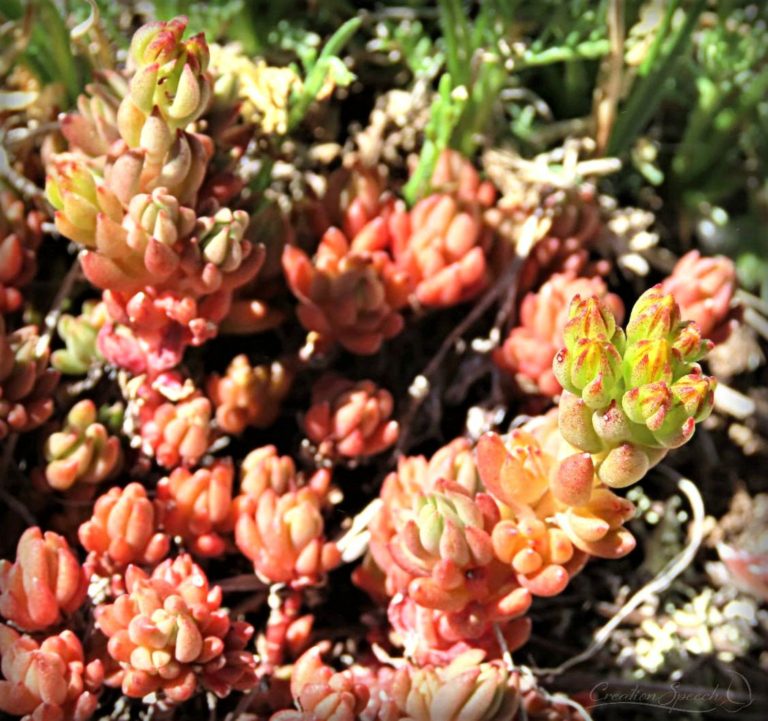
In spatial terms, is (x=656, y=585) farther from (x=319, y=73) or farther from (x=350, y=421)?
(x=319, y=73)

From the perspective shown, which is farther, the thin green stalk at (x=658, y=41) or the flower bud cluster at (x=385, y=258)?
the thin green stalk at (x=658, y=41)

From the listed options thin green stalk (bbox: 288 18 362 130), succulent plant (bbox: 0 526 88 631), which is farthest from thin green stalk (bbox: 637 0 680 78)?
succulent plant (bbox: 0 526 88 631)

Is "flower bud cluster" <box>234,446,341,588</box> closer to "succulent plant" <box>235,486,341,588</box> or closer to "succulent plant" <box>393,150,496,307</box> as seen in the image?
"succulent plant" <box>235,486,341,588</box>

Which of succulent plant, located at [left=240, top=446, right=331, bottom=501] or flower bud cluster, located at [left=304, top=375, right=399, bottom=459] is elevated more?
succulent plant, located at [left=240, top=446, right=331, bottom=501]

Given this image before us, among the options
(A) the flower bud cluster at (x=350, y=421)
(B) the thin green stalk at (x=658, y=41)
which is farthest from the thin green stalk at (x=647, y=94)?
(A) the flower bud cluster at (x=350, y=421)

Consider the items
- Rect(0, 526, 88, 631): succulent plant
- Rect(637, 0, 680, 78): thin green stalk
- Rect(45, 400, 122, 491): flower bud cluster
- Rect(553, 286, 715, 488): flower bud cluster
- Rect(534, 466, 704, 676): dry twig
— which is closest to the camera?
Rect(553, 286, 715, 488): flower bud cluster

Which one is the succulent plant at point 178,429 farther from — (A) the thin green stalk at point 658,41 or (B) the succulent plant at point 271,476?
(A) the thin green stalk at point 658,41

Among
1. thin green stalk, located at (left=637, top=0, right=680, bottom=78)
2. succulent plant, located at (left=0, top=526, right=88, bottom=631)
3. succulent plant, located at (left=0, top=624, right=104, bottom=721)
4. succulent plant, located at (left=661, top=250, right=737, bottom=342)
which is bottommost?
succulent plant, located at (left=661, top=250, right=737, bottom=342)

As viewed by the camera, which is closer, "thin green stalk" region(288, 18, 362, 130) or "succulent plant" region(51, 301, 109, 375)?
"succulent plant" region(51, 301, 109, 375)

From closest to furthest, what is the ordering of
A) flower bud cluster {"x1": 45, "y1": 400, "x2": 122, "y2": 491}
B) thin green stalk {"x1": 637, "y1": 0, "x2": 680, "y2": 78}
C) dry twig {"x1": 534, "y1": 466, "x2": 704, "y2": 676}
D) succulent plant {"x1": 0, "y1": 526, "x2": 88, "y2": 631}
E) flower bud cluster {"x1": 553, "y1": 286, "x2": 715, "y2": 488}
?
flower bud cluster {"x1": 553, "y1": 286, "x2": 715, "y2": 488} → succulent plant {"x1": 0, "y1": 526, "x2": 88, "y2": 631} → flower bud cluster {"x1": 45, "y1": 400, "x2": 122, "y2": 491} → dry twig {"x1": 534, "y1": 466, "x2": 704, "y2": 676} → thin green stalk {"x1": 637, "y1": 0, "x2": 680, "y2": 78}
